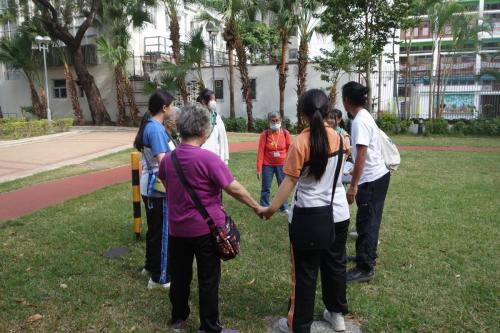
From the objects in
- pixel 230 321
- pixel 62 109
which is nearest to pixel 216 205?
pixel 230 321

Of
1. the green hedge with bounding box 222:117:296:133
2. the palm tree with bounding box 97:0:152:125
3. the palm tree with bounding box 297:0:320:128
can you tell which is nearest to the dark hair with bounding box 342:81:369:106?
the palm tree with bounding box 297:0:320:128

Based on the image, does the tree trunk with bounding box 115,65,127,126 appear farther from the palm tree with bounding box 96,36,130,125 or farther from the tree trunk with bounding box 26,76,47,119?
the tree trunk with bounding box 26,76,47,119

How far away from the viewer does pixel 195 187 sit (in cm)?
306

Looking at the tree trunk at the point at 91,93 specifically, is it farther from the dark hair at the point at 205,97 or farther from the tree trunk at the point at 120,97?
the dark hair at the point at 205,97

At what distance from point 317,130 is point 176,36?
64.3ft

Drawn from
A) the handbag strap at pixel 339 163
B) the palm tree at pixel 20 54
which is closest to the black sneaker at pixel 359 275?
the handbag strap at pixel 339 163

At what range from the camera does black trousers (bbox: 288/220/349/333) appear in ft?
A: 10.5

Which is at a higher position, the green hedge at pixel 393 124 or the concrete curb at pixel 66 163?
the green hedge at pixel 393 124

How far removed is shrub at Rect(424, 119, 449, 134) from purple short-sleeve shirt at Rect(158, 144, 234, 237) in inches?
653

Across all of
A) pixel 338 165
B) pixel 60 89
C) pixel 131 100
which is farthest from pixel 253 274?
pixel 60 89

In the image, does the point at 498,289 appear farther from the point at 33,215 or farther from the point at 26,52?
the point at 26,52

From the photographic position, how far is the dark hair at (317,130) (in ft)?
9.81

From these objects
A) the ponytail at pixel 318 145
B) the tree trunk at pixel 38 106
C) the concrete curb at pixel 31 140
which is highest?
the tree trunk at pixel 38 106

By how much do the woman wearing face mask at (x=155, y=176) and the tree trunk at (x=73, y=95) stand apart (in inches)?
885
